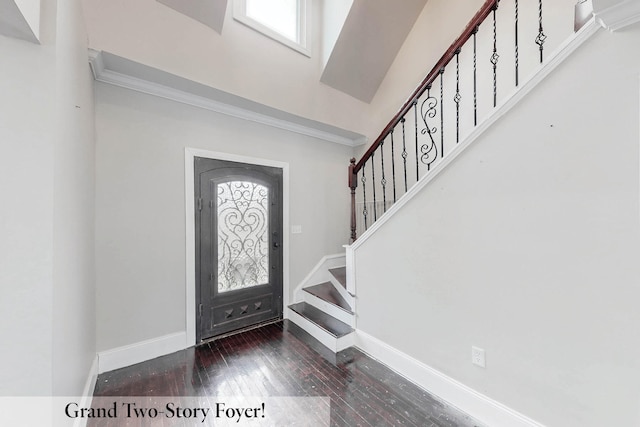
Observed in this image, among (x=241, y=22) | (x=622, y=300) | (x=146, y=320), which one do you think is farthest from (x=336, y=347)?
(x=241, y=22)

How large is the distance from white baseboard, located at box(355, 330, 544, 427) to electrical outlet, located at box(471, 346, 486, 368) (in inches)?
7.7

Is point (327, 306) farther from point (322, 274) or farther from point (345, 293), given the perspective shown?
point (322, 274)

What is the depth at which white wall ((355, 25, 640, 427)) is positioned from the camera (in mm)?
1170

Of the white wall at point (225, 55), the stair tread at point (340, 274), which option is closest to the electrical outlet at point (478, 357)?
the stair tread at point (340, 274)

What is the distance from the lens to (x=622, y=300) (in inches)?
46.1

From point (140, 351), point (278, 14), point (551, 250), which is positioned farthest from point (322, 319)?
point (278, 14)

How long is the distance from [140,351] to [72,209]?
160 cm

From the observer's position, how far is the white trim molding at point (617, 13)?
1.07 metres

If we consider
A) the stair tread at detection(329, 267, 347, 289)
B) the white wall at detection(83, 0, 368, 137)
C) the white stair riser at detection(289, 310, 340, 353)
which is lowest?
the white stair riser at detection(289, 310, 340, 353)

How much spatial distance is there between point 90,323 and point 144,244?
0.71 m

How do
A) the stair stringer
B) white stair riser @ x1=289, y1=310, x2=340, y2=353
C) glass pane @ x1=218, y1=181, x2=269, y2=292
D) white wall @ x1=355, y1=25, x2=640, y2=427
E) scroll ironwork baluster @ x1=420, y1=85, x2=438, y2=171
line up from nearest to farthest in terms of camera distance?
white wall @ x1=355, y1=25, x2=640, y2=427 → scroll ironwork baluster @ x1=420, y1=85, x2=438, y2=171 → white stair riser @ x1=289, y1=310, x2=340, y2=353 → glass pane @ x1=218, y1=181, x2=269, y2=292 → the stair stringer

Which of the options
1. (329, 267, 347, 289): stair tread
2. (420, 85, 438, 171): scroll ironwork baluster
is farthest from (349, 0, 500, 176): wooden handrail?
(329, 267, 347, 289): stair tread

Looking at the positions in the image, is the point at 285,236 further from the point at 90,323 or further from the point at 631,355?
the point at 631,355

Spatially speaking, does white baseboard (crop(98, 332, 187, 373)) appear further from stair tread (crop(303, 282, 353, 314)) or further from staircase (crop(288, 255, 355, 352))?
stair tread (crop(303, 282, 353, 314))
